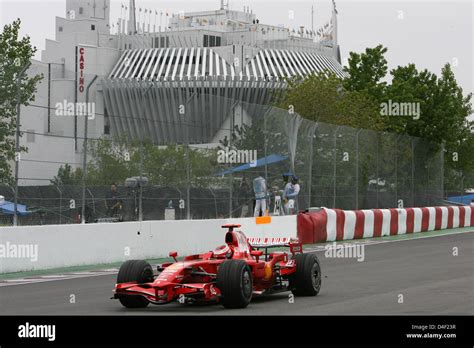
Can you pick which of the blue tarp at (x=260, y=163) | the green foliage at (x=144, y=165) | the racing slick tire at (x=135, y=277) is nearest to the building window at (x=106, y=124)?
the green foliage at (x=144, y=165)

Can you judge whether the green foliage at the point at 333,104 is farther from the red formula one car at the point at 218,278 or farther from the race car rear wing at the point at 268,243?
the red formula one car at the point at 218,278

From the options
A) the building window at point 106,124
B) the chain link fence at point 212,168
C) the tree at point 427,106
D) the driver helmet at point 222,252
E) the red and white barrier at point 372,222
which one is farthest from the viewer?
the tree at point 427,106

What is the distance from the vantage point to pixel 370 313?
38.2 feet

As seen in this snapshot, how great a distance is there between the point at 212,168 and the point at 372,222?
7536mm

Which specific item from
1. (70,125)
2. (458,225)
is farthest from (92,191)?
(458,225)

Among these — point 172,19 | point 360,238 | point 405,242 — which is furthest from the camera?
point 172,19

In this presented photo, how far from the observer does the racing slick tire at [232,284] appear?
1218cm

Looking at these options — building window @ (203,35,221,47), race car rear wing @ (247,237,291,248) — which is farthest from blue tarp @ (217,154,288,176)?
building window @ (203,35,221,47)

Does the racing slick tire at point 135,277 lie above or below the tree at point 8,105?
below

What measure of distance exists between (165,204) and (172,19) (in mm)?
79827

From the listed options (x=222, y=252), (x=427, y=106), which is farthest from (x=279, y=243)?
(x=427, y=106)

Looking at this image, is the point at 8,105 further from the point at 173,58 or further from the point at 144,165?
the point at 173,58

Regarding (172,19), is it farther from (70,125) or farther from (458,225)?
(70,125)

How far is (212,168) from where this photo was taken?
24422 mm
